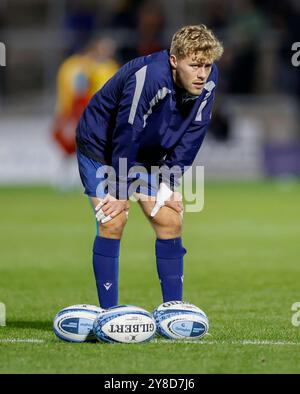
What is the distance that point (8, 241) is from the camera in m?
13.2

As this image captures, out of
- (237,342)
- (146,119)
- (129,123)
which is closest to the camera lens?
(237,342)

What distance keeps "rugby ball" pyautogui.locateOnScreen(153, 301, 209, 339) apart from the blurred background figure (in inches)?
491

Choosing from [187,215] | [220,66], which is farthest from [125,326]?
[220,66]

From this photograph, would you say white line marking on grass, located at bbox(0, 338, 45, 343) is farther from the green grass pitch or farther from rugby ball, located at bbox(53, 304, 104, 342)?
rugby ball, located at bbox(53, 304, 104, 342)

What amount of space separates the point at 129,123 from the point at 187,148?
0.66 m

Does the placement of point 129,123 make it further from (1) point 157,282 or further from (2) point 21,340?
(1) point 157,282

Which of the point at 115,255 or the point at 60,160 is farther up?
the point at 115,255

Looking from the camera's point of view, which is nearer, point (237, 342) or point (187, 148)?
point (237, 342)

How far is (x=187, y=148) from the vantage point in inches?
282

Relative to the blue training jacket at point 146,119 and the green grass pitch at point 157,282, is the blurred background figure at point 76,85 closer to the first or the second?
the green grass pitch at point 157,282

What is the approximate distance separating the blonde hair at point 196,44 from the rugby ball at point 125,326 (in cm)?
156

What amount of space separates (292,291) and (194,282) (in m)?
1.08

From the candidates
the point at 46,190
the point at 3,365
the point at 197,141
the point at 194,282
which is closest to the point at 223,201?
the point at 46,190

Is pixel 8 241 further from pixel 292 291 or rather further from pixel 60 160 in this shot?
pixel 60 160
